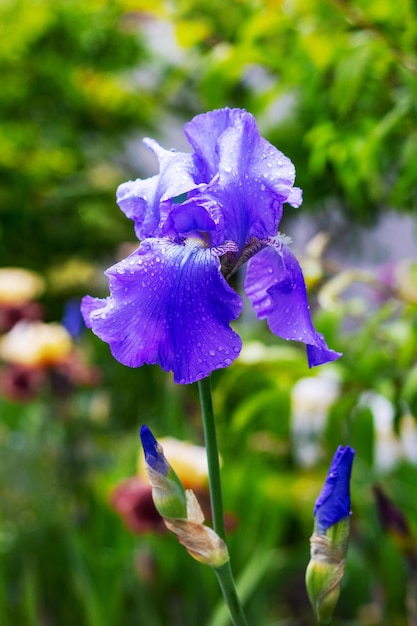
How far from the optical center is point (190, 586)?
61.8 inches

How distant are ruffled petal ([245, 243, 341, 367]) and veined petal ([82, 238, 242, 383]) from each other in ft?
0.16

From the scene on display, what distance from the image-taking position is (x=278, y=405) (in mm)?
926

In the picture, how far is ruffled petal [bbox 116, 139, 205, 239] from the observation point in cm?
47

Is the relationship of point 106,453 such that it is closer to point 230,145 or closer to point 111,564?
point 111,564

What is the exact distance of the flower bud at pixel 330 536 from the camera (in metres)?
0.48

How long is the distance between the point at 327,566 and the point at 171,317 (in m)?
0.22

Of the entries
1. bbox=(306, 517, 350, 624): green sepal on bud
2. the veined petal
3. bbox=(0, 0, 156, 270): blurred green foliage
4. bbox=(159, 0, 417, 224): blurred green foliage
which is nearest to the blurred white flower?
bbox=(159, 0, 417, 224): blurred green foliage

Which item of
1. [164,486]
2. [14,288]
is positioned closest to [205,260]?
[164,486]

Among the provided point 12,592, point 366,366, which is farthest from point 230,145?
point 12,592

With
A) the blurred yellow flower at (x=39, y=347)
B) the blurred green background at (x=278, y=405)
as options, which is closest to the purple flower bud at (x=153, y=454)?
the blurred green background at (x=278, y=405)

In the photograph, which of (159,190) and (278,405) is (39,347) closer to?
(278,405)

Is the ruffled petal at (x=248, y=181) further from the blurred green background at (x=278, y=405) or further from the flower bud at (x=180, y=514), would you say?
the blurred green background at (x=278, y=405)

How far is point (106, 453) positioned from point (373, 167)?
5.60ft

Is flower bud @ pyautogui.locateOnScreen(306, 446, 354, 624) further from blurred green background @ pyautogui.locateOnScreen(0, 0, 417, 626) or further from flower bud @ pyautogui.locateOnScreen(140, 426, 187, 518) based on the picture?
blurred green background @ pyautogui.locateOnScreen(0, 0, 417, 626)
